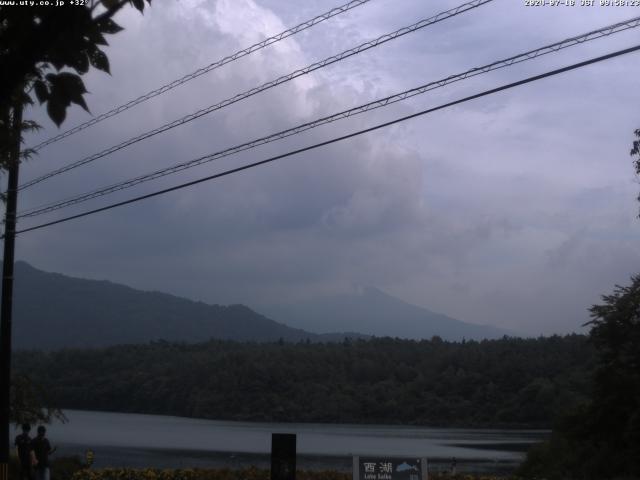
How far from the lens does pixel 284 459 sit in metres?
14.4

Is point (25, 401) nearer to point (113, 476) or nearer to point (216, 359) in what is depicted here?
point (113, 476)

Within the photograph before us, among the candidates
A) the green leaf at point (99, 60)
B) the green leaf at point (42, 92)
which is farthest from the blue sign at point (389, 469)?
the green leaf at point (42, 92)

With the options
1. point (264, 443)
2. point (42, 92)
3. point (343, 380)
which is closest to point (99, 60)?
point (42, 92)

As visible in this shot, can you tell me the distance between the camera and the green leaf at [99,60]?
5.27 meters

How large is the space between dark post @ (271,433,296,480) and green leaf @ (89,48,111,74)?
10.0 m

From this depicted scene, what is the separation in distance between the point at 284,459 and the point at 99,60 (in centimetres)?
1022

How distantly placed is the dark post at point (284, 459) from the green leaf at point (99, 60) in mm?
10008

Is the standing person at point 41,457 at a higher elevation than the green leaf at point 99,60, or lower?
lower

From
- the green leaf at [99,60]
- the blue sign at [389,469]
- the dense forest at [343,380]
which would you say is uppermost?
the dense forest at [343,380]

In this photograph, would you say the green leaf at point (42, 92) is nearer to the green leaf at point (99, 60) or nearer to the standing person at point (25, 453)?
the green leaf at point (99, 60)

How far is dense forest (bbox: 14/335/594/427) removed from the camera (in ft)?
182

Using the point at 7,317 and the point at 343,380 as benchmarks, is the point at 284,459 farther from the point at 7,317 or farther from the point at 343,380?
the point at 343,380

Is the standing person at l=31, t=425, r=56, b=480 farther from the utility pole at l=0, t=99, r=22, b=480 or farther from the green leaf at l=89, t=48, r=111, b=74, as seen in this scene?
the green leaf at l=89, t=48, r=111, b=74

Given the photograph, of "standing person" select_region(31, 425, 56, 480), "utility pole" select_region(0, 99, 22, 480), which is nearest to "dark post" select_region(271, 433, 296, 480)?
"standing person" select_region(31, 425, 56, 480)
